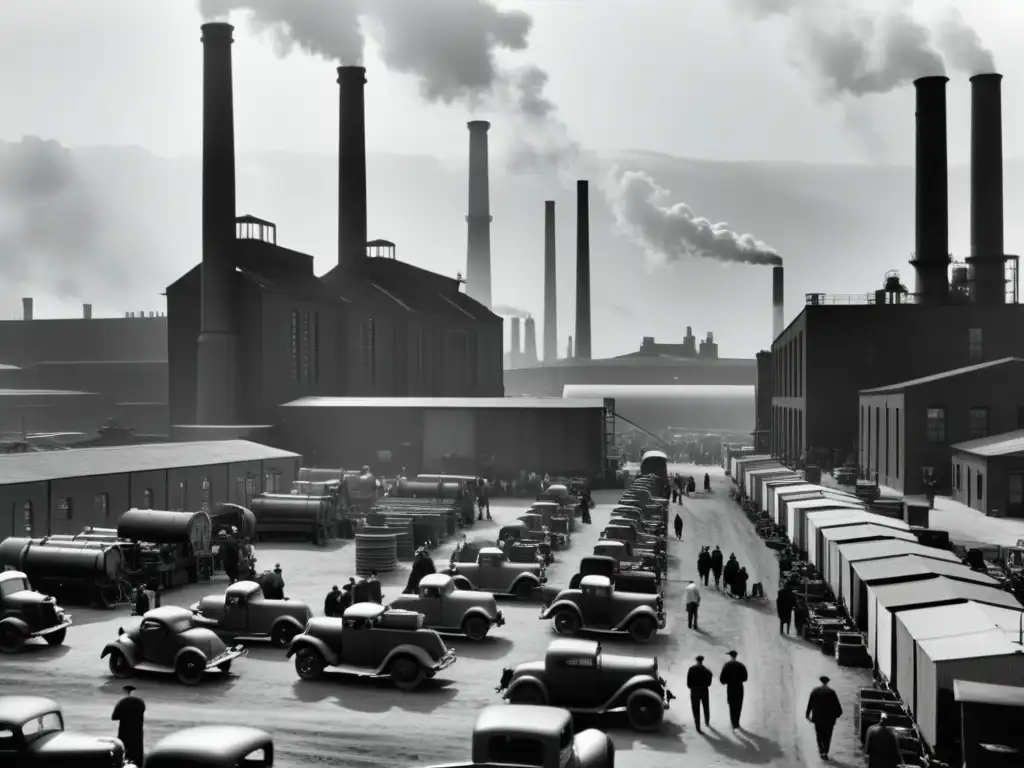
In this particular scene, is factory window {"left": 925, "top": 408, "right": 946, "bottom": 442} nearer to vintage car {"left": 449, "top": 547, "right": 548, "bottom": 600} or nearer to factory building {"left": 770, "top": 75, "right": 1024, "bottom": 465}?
factory building {"left": 770, "top": 75, "right": 1024, "bottom": 465}

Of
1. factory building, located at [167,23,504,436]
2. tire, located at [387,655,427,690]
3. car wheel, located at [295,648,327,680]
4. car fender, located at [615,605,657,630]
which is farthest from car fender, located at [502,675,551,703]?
factory building, located at [167,23,504,436]

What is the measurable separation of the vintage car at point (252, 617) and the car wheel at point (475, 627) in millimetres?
3826

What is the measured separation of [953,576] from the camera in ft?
68.9

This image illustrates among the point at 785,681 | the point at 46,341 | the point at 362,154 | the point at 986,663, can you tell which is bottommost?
the point at 785,681

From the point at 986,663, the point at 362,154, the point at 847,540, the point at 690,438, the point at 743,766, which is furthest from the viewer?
the point at 690,438

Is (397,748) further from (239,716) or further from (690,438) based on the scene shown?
(690,438)

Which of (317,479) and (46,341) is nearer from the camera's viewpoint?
(317,479)

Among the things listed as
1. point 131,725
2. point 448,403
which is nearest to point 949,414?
point 448,403

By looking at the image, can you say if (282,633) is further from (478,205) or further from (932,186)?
(478,205)

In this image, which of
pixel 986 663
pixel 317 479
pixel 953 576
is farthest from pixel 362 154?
pixel 986 663

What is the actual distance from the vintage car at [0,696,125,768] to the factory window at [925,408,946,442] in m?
46.5

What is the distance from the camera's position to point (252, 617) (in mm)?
23484

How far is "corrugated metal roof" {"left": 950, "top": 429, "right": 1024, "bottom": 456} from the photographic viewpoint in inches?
1734

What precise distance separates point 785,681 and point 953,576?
4204mm
